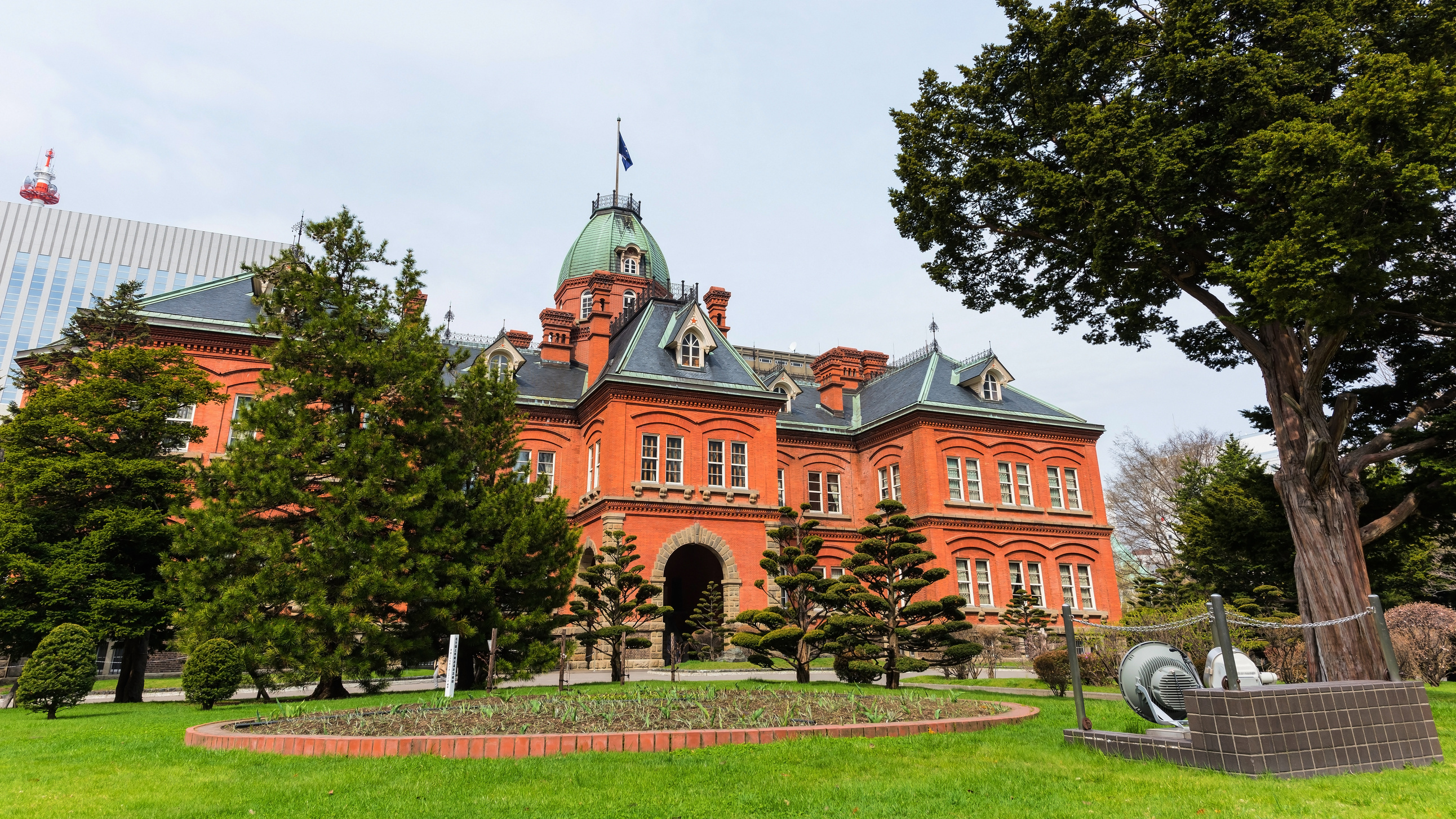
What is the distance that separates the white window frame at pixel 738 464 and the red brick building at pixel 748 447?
67 millimetres

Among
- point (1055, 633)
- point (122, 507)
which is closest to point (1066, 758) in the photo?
point (1055, 633)

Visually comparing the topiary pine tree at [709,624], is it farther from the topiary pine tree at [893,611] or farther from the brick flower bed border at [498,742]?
the brick flower bed border at [498,742]

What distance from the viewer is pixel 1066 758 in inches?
291

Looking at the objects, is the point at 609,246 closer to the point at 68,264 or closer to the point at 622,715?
the point at 622,715

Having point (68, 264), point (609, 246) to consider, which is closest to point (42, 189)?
point (68, 264)

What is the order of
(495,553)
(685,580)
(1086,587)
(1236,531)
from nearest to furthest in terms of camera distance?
(495,553) < (1236,531) < (1086,587) < (685,580)

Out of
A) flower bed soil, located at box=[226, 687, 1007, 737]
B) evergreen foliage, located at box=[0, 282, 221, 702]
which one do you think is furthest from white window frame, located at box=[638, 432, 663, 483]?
flower bed soil, located at box=[226, 687, 1007, 737]

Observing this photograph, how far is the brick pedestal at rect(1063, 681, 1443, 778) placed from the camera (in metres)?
6.34

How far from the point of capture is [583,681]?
21312 mm

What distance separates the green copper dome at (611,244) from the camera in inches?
1836

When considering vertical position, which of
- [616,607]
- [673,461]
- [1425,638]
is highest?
[673,461]

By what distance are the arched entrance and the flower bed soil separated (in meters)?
20.4

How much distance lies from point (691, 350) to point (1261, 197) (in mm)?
20444

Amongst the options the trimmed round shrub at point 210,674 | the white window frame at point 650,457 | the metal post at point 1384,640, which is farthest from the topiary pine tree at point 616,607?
the metal post at point 1384,640
